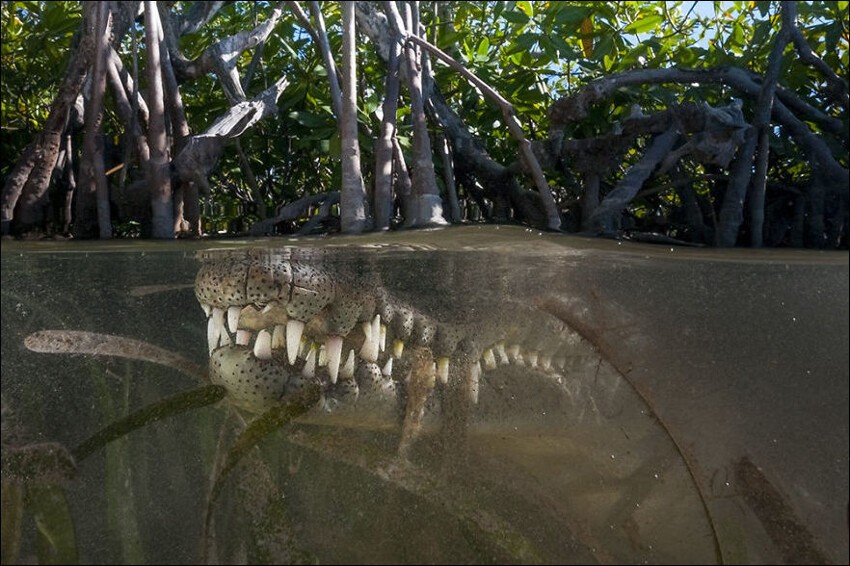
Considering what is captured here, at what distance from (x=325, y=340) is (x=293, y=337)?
0.39 ft

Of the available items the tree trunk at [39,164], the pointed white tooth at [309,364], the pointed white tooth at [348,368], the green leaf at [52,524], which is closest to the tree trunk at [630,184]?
the pointed white tooth at [348,368]

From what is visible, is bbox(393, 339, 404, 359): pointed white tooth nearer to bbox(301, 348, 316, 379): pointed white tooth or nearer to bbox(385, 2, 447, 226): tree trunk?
bbox(301, 348, 316, 379): pointed white tooth

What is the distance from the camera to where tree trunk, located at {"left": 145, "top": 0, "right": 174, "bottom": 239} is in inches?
87.4

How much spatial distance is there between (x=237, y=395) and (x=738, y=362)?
2.38 m

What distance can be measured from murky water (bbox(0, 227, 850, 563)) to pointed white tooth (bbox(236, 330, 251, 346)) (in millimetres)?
288

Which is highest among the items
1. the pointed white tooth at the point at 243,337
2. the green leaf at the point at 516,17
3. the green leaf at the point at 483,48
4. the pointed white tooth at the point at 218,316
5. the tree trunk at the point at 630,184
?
the green leaf at the point at 516,17

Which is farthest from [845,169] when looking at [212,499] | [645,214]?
[212,499]

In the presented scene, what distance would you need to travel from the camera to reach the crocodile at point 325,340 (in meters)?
2.67

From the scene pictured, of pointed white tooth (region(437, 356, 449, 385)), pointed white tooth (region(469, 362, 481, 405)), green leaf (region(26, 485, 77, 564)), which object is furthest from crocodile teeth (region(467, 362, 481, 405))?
green leaf (region(26, 485, 77, 564))

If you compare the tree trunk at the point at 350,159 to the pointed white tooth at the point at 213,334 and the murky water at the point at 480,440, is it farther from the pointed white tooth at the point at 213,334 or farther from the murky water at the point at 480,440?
the pointed white tooth at the point at 213,334

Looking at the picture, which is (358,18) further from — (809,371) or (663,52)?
(809,371)

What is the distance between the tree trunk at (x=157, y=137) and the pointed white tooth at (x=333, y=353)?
2.43 feet

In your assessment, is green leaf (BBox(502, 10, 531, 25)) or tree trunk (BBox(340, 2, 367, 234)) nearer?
tree trunk (BBox(340, 2, 367, 234))

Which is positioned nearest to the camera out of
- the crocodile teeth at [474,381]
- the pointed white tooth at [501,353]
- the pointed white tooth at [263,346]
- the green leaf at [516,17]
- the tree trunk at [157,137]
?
the tree trunk at [157,137]
